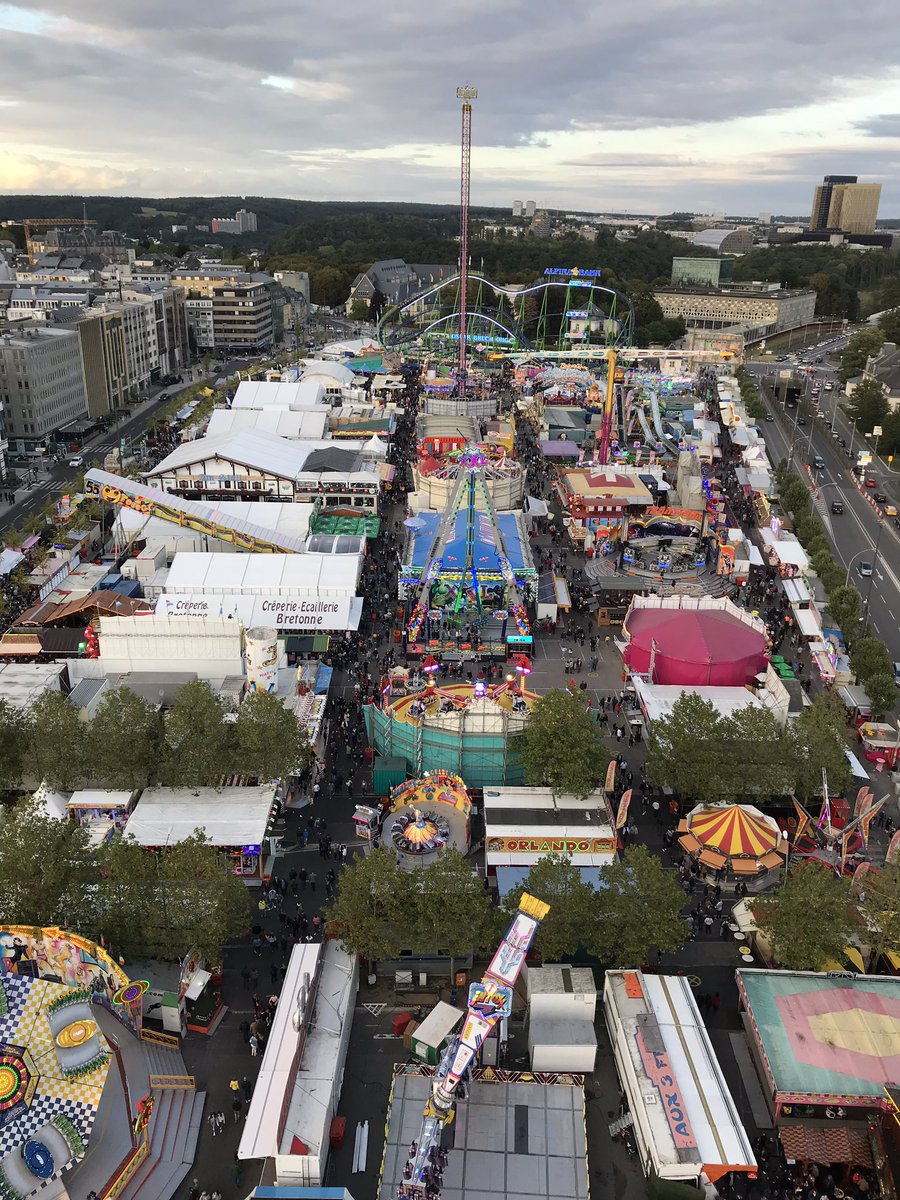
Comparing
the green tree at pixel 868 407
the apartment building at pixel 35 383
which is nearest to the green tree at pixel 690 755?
the apartment building at pixel 35 383

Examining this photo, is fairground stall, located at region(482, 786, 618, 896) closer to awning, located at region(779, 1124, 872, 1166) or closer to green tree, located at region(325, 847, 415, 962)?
green tree, located at region(325, 847, 415, 962)

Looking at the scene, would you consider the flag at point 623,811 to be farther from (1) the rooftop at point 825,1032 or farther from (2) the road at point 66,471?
(2) the road at point 66,471

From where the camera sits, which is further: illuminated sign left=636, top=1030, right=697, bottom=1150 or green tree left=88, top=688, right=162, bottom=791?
green tree left=88, top=688, right=162, bottom=791

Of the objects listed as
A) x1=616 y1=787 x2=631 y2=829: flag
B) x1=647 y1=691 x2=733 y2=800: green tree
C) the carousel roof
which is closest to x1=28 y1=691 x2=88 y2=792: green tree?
x1=616 y1=787 x2=631 y2=829: flag

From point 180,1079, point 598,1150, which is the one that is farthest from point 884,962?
point 180,1079

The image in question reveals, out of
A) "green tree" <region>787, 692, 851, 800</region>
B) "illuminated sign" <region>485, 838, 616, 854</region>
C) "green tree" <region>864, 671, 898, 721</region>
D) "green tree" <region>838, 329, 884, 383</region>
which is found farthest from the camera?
"green tree" <region>838, 329, 884, 383</region>

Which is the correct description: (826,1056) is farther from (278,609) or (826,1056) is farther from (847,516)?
(847,516)

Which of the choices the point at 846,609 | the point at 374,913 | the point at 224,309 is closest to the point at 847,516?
the point at 846,609
